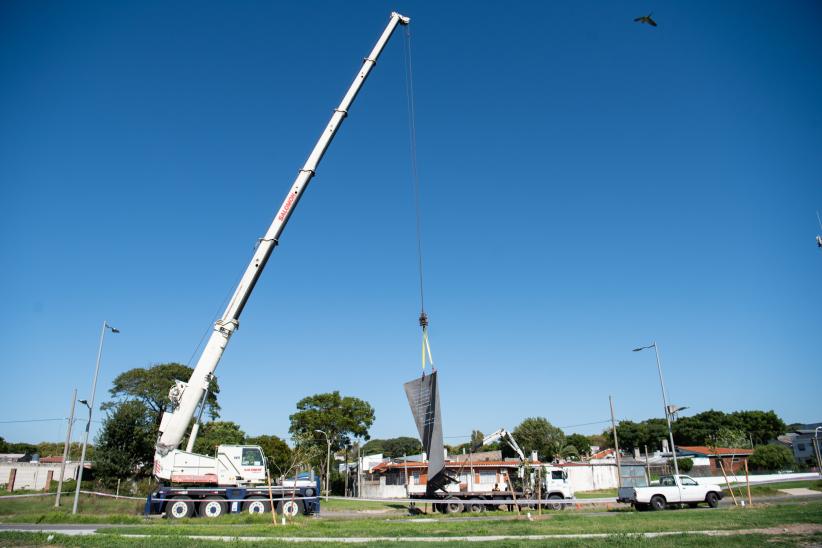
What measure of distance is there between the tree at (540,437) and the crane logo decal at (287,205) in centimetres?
6858

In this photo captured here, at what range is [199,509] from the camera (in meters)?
23.7

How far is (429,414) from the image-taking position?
70.3ft

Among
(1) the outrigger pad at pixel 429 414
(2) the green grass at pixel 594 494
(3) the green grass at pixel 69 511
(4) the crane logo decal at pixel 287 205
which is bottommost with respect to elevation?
(2) the green grass at pixel 594 494

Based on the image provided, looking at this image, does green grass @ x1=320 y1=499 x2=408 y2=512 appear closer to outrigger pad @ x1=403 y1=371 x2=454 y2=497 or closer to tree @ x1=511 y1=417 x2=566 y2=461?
outrigger pad @ x1=403 y1=371 x2=454 y2=497

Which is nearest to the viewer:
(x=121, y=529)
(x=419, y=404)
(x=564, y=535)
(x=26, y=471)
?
(x=564, y=535)

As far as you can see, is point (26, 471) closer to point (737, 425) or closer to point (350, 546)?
point (350, 546)

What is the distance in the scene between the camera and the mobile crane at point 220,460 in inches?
918

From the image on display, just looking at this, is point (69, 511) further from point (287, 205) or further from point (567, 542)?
point (567, 542)

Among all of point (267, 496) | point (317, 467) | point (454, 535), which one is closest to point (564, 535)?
point (454, 535)

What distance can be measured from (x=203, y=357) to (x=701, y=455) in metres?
69.8

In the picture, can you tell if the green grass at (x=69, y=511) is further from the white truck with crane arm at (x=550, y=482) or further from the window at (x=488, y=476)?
the window at (x=488, y=476)

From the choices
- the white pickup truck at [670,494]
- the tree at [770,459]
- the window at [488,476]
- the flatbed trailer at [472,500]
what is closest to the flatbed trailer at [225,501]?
the flatbed trailer at [472,500]

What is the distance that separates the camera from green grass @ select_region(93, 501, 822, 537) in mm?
16703

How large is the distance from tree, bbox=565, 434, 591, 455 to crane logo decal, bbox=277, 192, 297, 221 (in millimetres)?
90227
